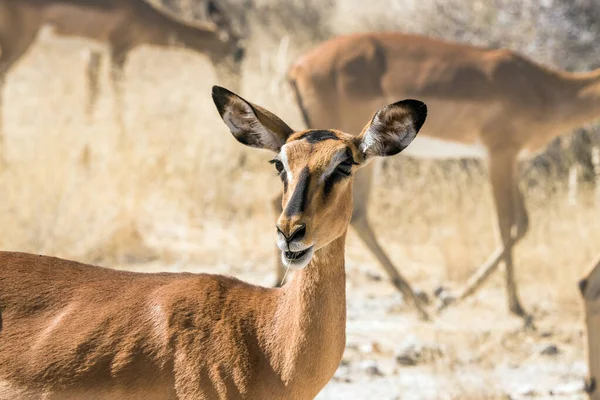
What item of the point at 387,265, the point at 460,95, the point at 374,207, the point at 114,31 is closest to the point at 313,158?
the point at 387,265

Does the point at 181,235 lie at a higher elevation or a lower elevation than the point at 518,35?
lower

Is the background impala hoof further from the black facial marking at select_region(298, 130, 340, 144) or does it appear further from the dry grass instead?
the black facial marking at select_region(298, 130, 340, 144)

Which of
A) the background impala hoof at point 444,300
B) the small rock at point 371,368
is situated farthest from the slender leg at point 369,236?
the small rock at point 371,368

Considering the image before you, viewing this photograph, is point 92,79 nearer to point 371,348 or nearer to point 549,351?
point 371,348

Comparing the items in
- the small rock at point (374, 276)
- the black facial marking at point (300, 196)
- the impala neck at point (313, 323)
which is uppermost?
the black facial marking at point (300, 196)

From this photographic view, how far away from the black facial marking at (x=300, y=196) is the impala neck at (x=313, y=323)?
29cm

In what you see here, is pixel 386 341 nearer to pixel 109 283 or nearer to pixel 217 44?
pixel 109 283

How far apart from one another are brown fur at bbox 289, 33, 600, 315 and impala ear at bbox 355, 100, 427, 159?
4.41 meters

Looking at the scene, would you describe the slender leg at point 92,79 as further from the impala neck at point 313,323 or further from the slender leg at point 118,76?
the impala neck at point 313,323

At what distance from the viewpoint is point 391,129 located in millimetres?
3932

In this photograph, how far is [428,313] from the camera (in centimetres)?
808

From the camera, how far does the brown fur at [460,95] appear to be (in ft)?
28.1

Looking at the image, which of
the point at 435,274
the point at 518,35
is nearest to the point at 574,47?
the point at 518,35

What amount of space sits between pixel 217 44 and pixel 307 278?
408 inches
